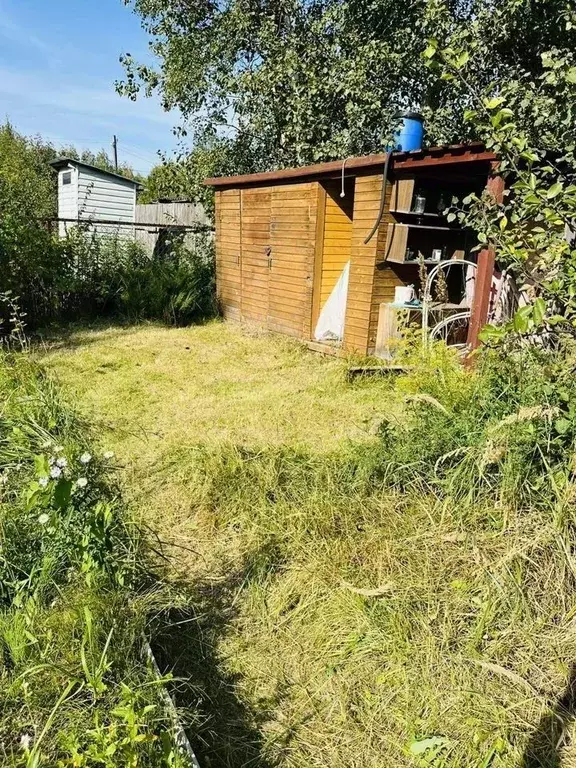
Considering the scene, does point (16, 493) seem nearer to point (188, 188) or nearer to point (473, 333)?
point (473, 333)

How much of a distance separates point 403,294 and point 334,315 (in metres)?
1.26

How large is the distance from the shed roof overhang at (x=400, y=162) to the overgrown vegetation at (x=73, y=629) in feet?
13.9

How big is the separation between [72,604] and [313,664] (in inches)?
35.7

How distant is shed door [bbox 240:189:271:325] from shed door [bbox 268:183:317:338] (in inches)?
7.1

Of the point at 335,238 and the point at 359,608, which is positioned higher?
the point at 335,238

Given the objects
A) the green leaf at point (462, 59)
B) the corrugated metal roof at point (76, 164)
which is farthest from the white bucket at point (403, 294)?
the corrugated metal roof at point (76, 164)

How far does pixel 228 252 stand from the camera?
918 centimetres

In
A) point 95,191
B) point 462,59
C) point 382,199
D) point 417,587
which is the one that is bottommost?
point 417,587

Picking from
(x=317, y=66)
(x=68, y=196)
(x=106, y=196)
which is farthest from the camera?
(x=68, y=196)

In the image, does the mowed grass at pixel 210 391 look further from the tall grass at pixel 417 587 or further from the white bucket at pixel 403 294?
the tall grass at pixel 417 587

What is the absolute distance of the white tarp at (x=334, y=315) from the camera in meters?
7.13

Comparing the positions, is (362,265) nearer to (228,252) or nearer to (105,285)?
(228,252)

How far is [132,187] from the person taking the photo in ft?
59.8

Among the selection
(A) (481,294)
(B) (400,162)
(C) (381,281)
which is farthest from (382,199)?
(A) (481,294)
